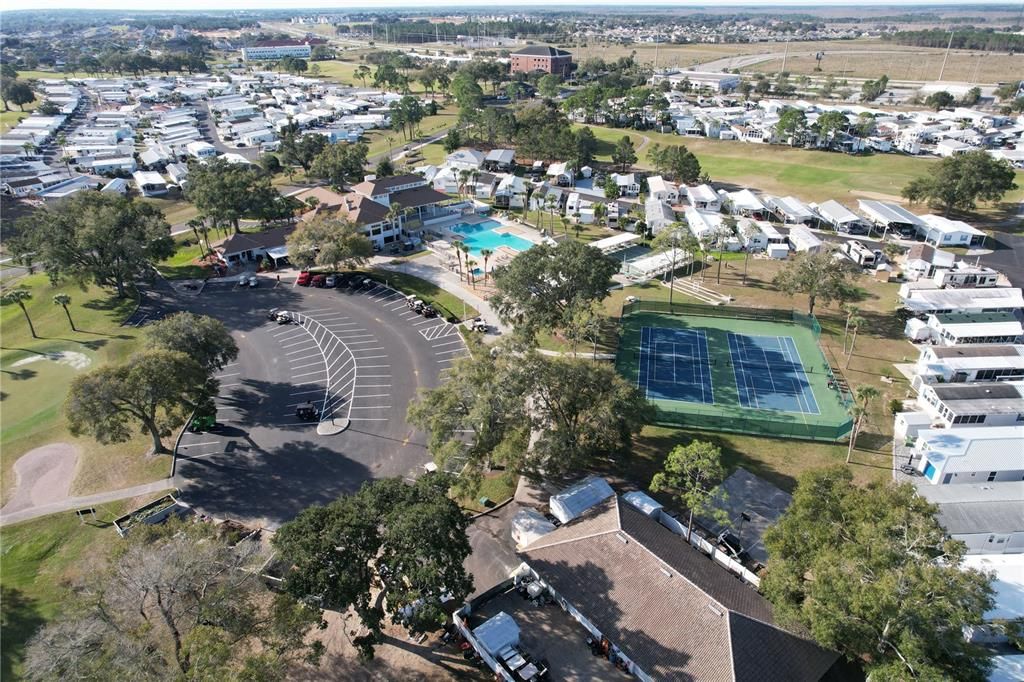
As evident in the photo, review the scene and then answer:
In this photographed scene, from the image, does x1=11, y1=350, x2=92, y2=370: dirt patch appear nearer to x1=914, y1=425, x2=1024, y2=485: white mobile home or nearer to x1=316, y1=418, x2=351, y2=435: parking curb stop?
x1=316, y1=418, x2=351, y2=435: parking curb stop

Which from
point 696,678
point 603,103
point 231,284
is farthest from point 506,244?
point 603,103

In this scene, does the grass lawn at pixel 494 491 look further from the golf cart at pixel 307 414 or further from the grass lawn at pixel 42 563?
the grass lawn at pixel 42 563

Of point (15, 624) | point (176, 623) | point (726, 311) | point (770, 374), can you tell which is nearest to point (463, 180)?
point (726, 311)

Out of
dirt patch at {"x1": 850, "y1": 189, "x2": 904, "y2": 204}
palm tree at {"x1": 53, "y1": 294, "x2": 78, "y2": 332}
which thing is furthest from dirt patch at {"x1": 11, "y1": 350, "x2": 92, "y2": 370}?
dirt patch at {"x1": 850, "y1": 189, "x2": 904, "y2": 204}

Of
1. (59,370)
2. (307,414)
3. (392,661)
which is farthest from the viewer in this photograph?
(59,370)

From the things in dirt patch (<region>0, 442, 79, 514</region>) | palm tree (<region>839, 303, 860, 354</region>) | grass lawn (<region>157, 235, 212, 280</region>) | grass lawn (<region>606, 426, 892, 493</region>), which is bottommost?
dirt patch (<region>0, 442, 79, 514</region>)

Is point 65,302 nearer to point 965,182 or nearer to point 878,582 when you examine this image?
point 878,582
